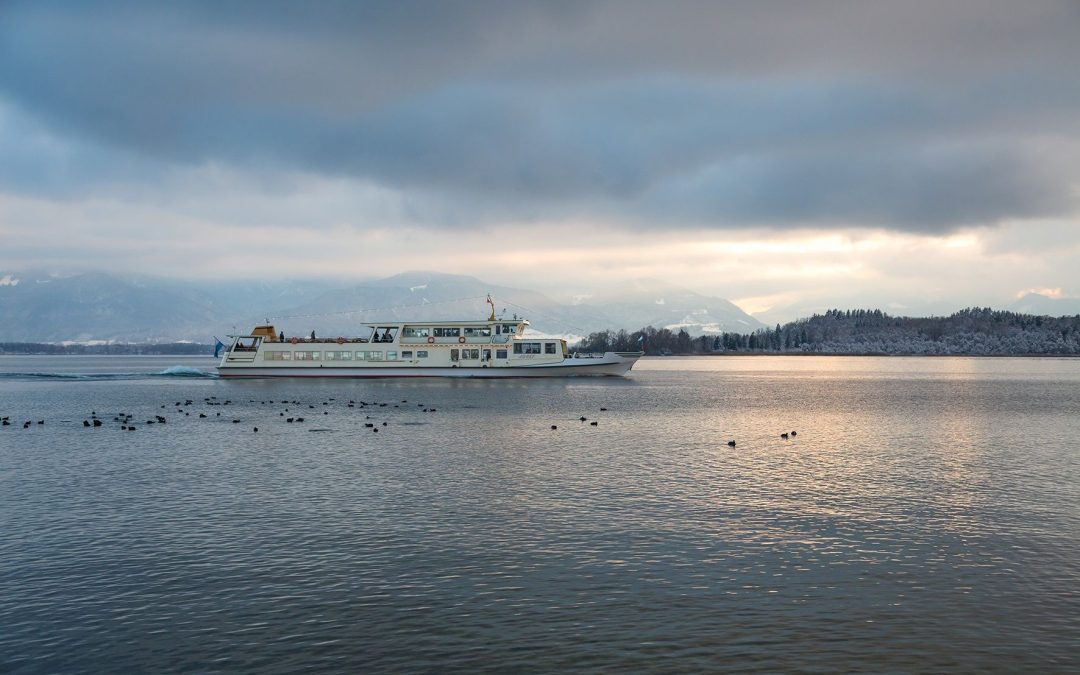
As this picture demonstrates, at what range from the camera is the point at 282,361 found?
126 meters

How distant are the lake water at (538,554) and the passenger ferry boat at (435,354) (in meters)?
65.9

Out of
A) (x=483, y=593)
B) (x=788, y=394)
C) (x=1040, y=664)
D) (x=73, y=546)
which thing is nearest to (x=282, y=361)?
(x=788, y=394)

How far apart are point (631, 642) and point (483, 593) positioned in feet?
14.9

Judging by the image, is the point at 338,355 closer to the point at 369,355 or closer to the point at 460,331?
the point at 369,355

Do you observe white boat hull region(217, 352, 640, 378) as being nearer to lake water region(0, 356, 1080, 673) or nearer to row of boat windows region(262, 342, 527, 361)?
row of boat windows region(262, 342, 527, 361)

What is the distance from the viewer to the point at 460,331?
119312 millimetres

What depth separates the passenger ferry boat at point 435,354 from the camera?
119 m

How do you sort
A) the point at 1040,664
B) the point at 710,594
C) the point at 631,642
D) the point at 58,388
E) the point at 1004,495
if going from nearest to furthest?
the point at 1040,664, the point at 631,642, the point at 710,594, the point at 1004,495, the point at 58,388

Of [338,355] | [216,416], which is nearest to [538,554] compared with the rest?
[216,416]

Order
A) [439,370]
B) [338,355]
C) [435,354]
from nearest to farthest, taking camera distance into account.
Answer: [439,370] < [435,354] < [338,355]

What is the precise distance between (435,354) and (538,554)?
320ft

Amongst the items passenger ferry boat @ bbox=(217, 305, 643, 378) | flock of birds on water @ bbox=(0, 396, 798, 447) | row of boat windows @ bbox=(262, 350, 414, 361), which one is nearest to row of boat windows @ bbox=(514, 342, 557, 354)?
passenger ferry boat @ bbox=(217, 305, 643, 378)

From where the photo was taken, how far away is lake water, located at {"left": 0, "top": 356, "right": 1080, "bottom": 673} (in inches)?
659

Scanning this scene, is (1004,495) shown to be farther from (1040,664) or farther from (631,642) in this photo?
(631,642)
